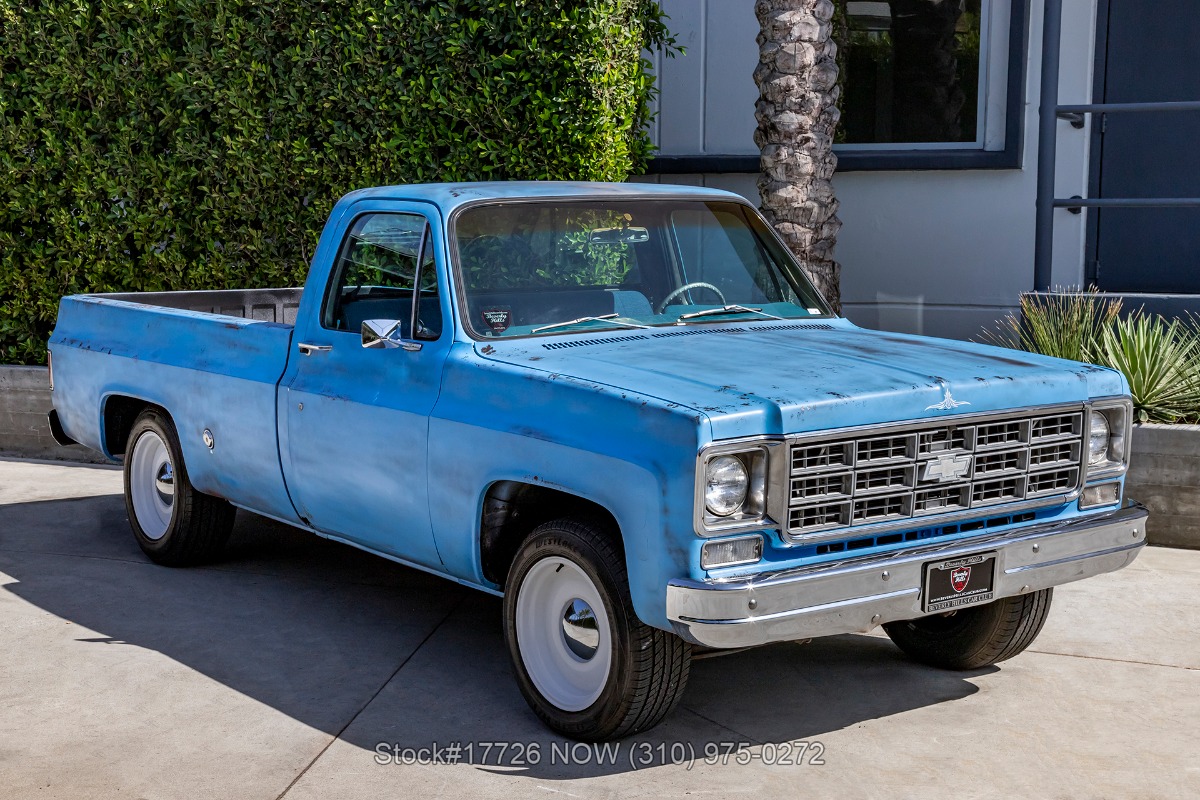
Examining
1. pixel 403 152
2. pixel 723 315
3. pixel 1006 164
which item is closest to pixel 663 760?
pixel 723 315

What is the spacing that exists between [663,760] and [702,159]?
24.9ft

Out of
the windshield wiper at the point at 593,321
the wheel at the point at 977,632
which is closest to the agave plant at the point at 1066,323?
the wheel at the point at 977,632

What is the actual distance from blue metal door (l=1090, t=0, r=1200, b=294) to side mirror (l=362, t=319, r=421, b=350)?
746 cm

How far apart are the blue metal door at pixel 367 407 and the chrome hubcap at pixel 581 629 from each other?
0.72 meters

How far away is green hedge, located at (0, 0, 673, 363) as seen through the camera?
29.7ft

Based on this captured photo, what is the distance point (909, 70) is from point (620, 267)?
630 centimetres

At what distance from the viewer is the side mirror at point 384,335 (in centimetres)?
532

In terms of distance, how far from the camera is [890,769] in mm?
4578

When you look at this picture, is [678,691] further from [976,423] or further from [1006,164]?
[1006,164]

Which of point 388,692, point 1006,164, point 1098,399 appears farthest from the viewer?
point 1006,164

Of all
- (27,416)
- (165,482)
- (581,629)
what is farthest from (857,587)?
(27,416)

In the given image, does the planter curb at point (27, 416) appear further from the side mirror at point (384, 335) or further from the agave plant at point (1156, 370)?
the agave plant at point (1156, 370)

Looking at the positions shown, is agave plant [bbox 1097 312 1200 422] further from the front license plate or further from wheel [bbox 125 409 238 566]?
wheel [bbox 125 409 238 566]

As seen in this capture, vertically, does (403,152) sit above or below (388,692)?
above
